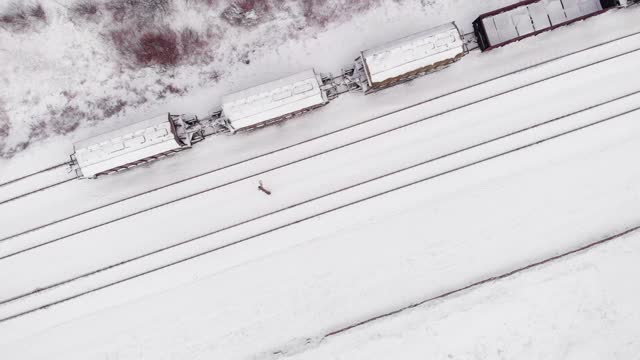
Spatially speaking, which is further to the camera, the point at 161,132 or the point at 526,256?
the point at 526,256

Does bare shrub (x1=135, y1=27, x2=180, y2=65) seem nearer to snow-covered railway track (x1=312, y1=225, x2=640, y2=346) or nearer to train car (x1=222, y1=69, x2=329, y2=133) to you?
train car (x1=222, y1=69, x2=329, y2=133)

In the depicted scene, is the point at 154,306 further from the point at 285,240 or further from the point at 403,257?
the point at 403,257

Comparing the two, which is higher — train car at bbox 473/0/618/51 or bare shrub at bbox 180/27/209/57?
bare shrub at bbox 180/27/209/57

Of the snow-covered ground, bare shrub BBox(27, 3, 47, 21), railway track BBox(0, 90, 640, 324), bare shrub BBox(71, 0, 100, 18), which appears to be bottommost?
the snow-covered ground

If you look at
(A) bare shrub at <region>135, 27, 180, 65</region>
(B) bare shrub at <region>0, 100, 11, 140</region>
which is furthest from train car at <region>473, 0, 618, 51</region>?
(B) bare shrub at <region>0, 100, 11, 140</region>

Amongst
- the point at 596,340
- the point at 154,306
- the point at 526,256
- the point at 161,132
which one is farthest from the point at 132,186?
the point at 596,340

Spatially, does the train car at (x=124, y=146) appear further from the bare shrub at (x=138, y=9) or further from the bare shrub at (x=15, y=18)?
the bare shrub at (x=15, y=18)
